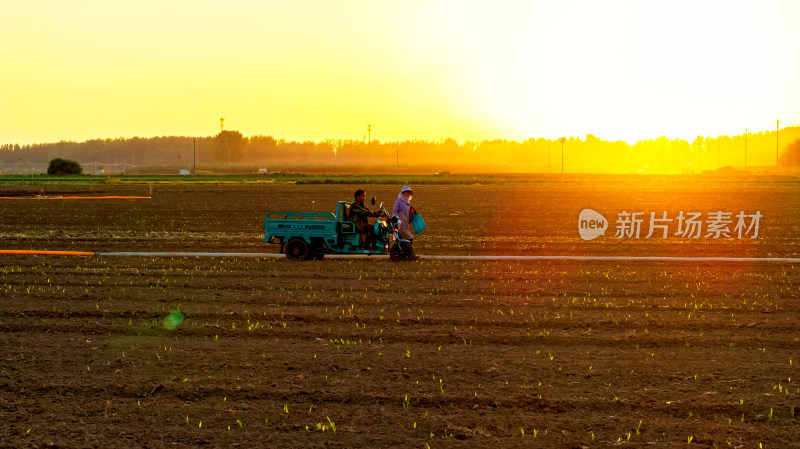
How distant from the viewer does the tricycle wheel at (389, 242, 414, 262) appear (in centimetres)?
1716

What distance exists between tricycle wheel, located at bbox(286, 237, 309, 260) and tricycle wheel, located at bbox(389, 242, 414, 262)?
1.82 meters

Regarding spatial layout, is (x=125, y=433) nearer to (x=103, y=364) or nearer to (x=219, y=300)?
(x=103, y=364)

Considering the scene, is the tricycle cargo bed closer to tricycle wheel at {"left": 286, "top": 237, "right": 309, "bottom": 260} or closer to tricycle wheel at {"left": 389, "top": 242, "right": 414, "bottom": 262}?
tricycle wheel at {"left": 286, "top": 237, "right": 309, "bottom": 260}

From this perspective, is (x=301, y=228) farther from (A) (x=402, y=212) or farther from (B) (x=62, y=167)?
(B) (x=62, y=167)

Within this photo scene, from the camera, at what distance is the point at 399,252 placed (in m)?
17.2

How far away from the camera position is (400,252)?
A: 678 inches

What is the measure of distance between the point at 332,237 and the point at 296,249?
0.91 m

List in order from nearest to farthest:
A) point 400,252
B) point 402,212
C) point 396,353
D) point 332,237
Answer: point 396,353, point 402,212, point 332,237, point 400,252

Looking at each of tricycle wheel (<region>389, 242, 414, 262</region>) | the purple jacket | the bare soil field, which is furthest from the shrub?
the purple jacket

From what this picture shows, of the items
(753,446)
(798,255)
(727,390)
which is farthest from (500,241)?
(753,446)

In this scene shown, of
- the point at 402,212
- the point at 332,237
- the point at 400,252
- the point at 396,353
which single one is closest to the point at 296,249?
the point at 332,237

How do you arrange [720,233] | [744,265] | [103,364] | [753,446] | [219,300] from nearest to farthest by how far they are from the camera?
[753,446]
[103,364]
[219,300]
[744,265]
[720,233]

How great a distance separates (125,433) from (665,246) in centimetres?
1718

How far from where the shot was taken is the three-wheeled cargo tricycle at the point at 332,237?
17047 mm
